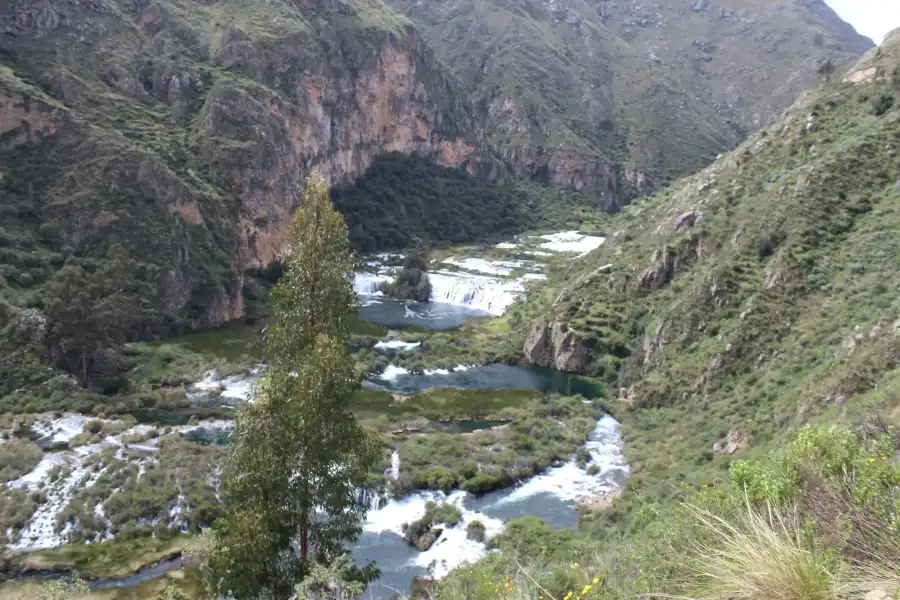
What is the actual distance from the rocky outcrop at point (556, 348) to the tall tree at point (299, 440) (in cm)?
3871

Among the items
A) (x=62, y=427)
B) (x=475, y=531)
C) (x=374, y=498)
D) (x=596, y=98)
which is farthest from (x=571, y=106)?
(x=475, y=531)

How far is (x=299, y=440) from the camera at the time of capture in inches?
401

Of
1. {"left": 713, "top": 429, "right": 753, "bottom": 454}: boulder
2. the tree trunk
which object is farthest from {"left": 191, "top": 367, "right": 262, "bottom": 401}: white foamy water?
the tree trunk

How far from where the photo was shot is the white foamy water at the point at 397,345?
53.5 m

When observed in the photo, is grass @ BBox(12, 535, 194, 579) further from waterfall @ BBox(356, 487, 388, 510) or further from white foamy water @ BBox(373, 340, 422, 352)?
white foamy water @ BBox(373, 340, 422, 352)

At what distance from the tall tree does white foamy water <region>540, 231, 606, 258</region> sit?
305 feet

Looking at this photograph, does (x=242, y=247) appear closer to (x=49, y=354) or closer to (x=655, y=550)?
(x=49, y=354)

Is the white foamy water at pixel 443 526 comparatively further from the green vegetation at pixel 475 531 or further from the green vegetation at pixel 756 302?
the green vegetation at pixel 756 302

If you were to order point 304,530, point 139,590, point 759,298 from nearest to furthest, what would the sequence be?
1. point 304,530
2. point 139,590
3. point 759,298

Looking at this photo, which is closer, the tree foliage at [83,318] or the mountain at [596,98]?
the tree foliage at [83,318]

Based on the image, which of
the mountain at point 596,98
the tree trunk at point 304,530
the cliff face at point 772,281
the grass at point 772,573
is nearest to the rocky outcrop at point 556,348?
the cliff face at point 772,281

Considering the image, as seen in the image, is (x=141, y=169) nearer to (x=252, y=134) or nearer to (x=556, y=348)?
(x=252, y=134)

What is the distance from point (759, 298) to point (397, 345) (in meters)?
30.2

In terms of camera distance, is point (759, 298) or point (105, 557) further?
point (759, 298)
